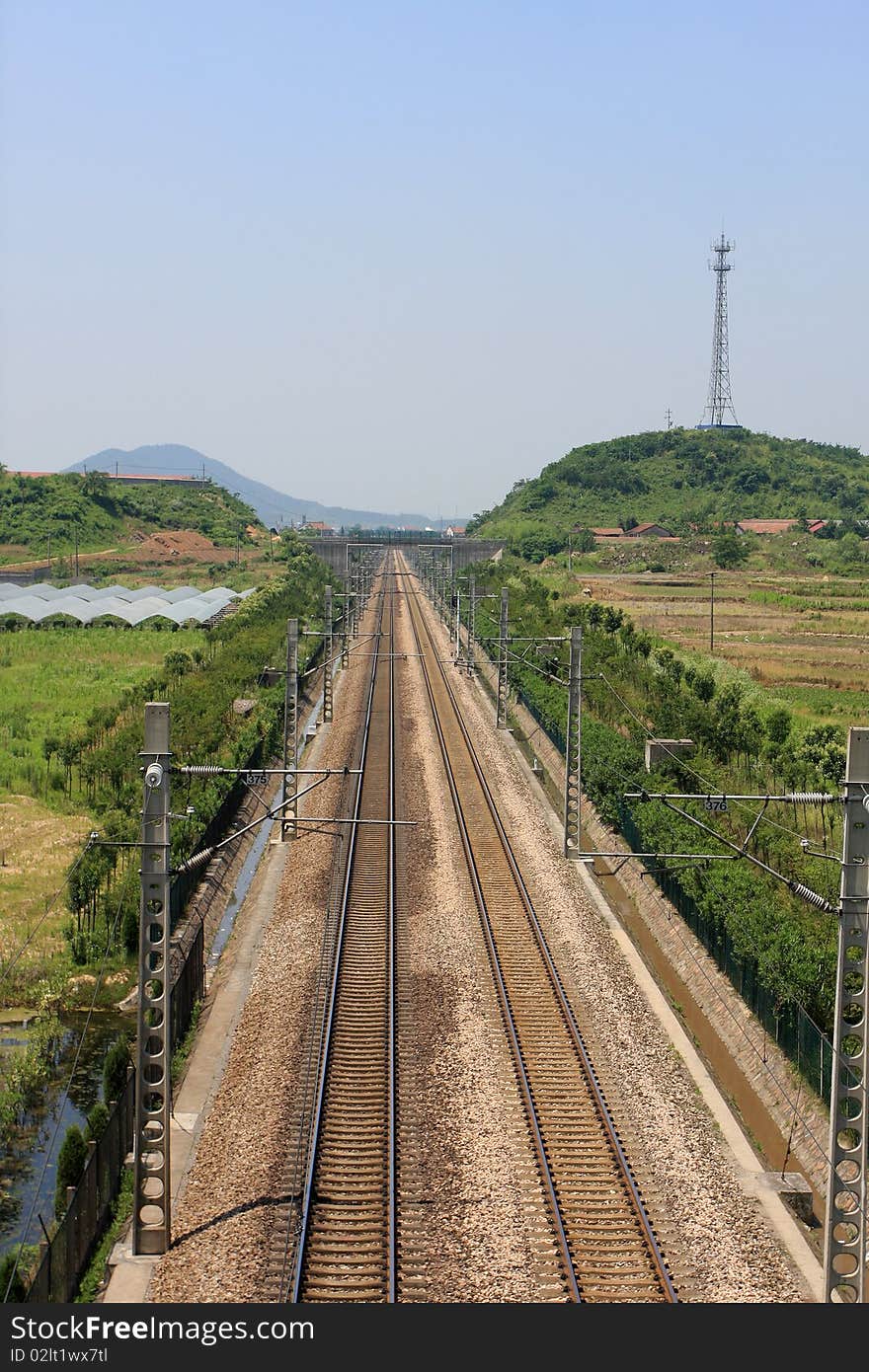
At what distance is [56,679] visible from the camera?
66.2m

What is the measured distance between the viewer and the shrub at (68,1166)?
16688mm

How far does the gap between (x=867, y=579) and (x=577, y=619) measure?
44.0 metres

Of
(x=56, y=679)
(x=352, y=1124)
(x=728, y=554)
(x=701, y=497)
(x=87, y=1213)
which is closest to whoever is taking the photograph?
(x=87, y=1213)

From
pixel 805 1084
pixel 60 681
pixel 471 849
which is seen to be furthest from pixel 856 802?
pixel 60 681

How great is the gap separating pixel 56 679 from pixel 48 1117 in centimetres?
4676

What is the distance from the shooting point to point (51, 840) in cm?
3634

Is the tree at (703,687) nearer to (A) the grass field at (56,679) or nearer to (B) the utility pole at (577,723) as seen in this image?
(B) the utility pole at (577,723)

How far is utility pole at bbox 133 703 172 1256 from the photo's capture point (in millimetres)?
16156

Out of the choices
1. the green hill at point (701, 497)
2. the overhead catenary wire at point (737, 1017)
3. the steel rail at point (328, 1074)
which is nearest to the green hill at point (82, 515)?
the green hill at point (701, 497)

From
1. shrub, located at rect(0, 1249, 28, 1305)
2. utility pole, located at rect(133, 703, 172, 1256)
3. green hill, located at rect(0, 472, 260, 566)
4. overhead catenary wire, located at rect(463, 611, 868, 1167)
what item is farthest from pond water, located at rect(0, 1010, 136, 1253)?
green hill, located at rect(0, 472, 260, 566)

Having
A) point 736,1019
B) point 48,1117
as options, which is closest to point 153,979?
point 48,1117

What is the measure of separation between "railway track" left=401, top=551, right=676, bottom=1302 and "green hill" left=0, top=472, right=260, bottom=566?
116279 millimetres

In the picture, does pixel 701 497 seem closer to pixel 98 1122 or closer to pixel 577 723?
pixel 577 723
